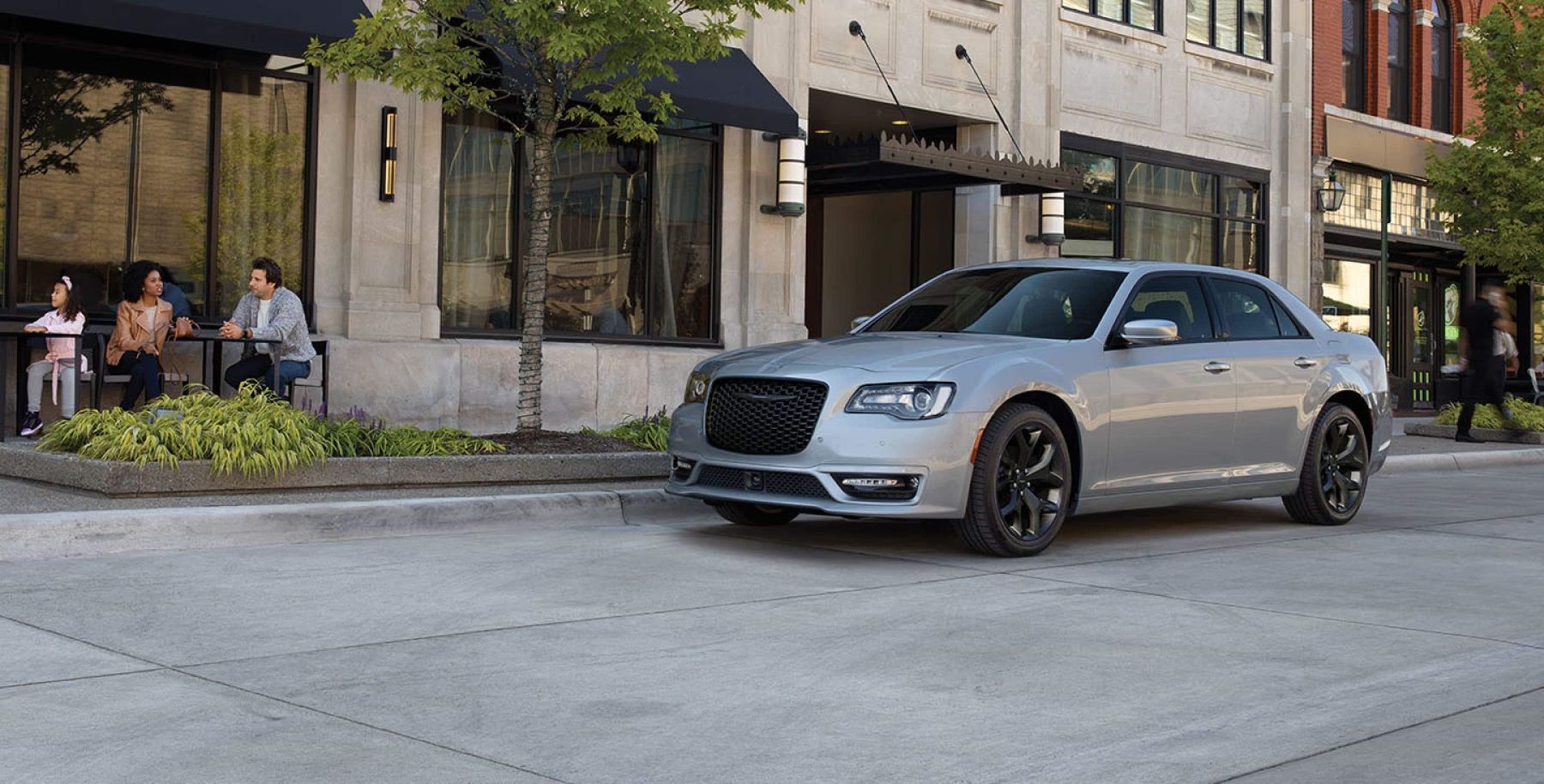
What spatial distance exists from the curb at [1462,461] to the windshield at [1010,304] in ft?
26.4

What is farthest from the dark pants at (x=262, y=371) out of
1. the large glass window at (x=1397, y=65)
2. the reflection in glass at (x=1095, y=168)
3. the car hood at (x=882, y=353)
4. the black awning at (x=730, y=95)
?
the large glass window at (x=1397, y=65)

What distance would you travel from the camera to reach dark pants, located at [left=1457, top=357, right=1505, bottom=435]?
67.8 ft

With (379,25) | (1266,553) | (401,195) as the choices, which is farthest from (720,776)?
(401,195)

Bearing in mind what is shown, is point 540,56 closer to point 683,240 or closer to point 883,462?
point 883,462

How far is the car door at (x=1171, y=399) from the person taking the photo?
9258 mm

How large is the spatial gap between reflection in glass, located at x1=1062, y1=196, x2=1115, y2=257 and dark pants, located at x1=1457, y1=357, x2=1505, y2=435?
192 inches

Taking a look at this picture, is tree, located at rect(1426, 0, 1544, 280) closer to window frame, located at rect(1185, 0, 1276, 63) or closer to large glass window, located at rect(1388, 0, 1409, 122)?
window frame, located at rect(1185, 0, 1276, 63)

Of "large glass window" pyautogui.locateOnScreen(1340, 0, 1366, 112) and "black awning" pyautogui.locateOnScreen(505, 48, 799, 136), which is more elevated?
"large glass window" pyautogui.locateOnScreen(1340, 0, 1366, 112)

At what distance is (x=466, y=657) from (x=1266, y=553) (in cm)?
524

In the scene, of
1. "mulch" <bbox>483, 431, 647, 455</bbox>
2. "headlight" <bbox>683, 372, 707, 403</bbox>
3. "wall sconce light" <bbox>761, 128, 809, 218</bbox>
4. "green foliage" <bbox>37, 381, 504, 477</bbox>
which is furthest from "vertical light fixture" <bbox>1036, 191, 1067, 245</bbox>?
"headlight" <bbox>683, 372, 707, 403</bbox>

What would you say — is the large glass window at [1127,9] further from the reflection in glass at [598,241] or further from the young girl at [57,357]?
the young girl at [57,357]

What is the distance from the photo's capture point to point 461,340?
1570 centimetres

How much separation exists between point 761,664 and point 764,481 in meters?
2.72

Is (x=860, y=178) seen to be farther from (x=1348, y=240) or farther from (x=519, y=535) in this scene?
(x=1348, y=240)
